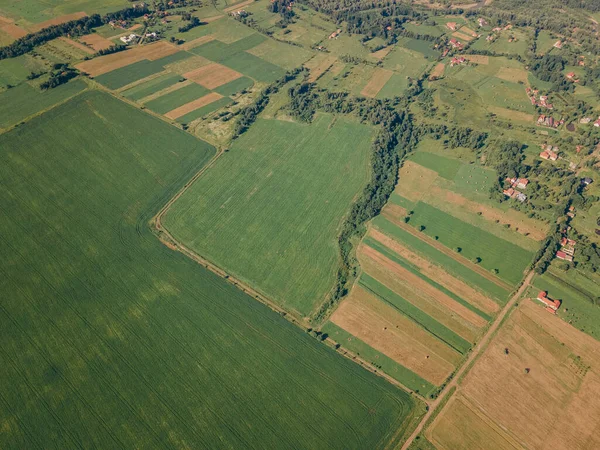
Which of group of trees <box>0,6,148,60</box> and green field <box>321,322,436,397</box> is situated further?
group of trees <box>0,6,148,60</box>

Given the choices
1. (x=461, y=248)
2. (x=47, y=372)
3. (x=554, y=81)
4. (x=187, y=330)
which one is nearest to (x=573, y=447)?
(x=461, y=248)

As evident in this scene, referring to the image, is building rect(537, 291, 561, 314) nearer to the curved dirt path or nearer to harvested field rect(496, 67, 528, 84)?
the curved dirt path

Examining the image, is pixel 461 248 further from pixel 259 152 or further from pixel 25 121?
pixel 25 121

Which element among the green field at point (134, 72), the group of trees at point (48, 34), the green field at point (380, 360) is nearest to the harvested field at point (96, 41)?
the group of trees at point (48, 34)

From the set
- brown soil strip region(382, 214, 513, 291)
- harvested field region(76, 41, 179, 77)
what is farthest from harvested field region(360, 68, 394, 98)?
harvested field region(76, 41, 179, 77)

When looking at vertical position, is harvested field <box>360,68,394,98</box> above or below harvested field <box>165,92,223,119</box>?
below

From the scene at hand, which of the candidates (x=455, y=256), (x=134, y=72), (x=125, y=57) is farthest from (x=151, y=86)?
(x=455, y=256)

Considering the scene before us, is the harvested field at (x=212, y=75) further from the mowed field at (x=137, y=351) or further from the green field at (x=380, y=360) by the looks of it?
the green field at (x=380, y=360)

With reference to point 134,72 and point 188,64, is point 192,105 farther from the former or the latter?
point 134,72
